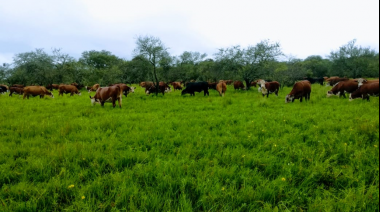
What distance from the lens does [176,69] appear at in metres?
42.3

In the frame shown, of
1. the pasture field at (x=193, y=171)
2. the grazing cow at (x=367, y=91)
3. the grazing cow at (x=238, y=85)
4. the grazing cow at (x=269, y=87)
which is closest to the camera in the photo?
the pasture field at (x=193, y=171)

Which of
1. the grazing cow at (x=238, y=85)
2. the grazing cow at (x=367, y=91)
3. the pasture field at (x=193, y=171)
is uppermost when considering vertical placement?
the grazing cow at (x=238, y=85)

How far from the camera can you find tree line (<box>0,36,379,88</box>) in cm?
1991

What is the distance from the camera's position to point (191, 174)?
3.31 m

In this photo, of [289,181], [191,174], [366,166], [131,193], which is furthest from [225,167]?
[366,166]

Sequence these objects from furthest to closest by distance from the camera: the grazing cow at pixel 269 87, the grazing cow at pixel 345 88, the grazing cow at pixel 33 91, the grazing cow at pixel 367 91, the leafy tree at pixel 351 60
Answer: the leafy tree at pixel 351 60 < the grazing cow at pixel 269 87 < the grazing cow at pixel 33 91 < the grazing cow at pixel 345 88 < the grazing cow at pixel 367 91

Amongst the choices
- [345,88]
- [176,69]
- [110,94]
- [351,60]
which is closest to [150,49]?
[110,94]

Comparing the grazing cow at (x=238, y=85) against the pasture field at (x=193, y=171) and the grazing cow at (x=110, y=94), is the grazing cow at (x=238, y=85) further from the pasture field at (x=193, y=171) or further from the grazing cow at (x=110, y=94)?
the pasture field at (x=193, y=171)

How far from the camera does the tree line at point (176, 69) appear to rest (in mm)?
19906

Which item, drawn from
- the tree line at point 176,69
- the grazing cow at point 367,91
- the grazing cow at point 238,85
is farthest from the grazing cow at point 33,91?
the grazing cow at point 367,91

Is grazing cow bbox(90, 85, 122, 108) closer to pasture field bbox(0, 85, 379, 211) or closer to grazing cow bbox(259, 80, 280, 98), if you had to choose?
pasture field bbox(0, 85, 379, 211)

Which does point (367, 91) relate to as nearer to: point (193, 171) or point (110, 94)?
point (193, 171)

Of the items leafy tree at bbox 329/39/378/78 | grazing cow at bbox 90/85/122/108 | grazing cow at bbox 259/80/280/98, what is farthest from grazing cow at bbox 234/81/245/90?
leafy tree at bbox 329/39/378/78

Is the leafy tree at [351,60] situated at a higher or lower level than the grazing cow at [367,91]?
higher
